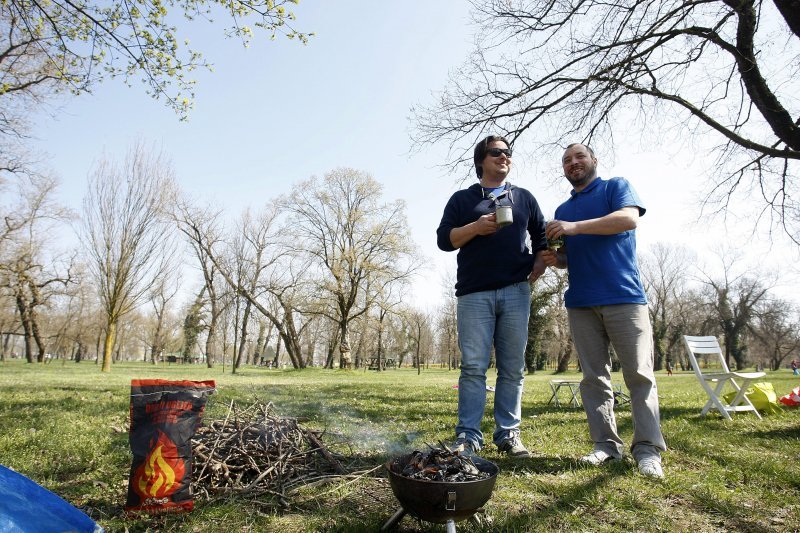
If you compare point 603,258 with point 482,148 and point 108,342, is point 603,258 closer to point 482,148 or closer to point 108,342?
point 482,148

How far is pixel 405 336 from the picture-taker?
5534 cm

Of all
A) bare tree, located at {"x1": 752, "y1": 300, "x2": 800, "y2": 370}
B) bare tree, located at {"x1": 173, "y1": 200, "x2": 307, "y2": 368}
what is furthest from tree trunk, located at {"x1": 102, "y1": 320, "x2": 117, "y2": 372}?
bare tree, located at {"x1": 752, "y1": 300, "x2": 800, "y2": 370}

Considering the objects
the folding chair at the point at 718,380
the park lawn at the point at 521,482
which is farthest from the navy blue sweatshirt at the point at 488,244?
the folding chair at the point at 718,380

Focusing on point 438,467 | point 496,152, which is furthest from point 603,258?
Result: point 438,467

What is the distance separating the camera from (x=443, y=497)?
1.77 metres

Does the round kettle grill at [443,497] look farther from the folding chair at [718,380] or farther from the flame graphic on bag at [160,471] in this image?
the folding chair at [718,380]

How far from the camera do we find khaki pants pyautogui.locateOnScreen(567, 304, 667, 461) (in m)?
3.15

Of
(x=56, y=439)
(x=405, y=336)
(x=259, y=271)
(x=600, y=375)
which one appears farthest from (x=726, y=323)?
(x=56, y=439)

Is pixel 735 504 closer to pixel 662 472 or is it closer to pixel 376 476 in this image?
pixel 662 472

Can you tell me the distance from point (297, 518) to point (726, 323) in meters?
51.5

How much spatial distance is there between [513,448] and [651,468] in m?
0.96

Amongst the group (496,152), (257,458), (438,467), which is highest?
(496,152)

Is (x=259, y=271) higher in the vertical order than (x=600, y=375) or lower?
higher

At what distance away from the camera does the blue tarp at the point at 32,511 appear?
4.44 feet
